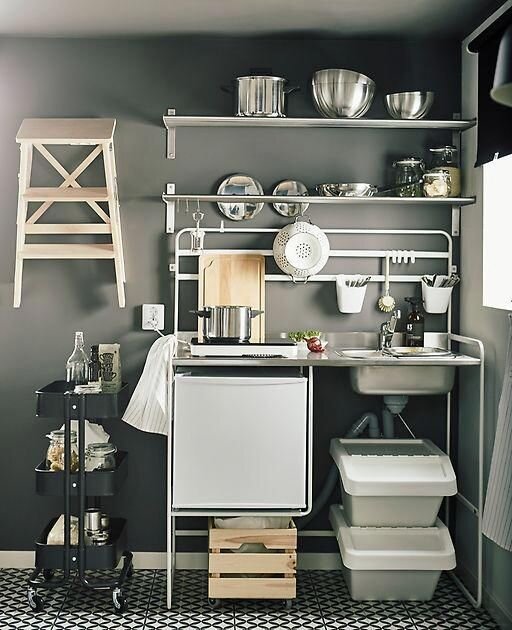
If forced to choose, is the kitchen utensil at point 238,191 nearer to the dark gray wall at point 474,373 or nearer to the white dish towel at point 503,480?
the dark gray wall at point 474,373

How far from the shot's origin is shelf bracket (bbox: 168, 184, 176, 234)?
3936 millimetres

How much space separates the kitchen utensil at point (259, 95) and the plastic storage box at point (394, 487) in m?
1.42

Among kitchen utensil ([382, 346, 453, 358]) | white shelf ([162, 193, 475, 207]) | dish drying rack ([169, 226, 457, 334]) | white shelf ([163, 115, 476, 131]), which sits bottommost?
kitchen utensil ([382, 346, 453, 358])

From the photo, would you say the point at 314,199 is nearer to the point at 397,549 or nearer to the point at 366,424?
the point at 366,424

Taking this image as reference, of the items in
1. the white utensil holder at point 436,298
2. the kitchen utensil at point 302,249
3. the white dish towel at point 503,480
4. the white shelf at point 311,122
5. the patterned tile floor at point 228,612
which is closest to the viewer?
the white dish towel at point 503,480

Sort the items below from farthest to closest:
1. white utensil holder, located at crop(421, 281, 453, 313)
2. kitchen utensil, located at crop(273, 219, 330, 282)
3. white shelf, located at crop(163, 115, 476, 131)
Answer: white utensil holder, located at crop(421, 281, 453, 313), kitchen utensil, located at crop(273, 219, 330, 282), white shelf, located at crop(163, 115, 476, 131)

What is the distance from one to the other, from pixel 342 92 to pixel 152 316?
124 centimetres

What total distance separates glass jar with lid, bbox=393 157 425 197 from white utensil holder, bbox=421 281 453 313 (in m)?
0.40

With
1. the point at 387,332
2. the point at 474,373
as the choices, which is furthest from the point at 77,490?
the point at 474,373

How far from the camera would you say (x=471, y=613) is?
11.4 ft

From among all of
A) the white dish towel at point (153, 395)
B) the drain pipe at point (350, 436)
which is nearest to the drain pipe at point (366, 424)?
the drain pipe at point (350, 436)

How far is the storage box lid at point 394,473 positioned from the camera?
11.3 ft

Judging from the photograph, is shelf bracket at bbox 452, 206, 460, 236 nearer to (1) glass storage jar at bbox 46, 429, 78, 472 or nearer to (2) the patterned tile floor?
(2) the patterned tile floor

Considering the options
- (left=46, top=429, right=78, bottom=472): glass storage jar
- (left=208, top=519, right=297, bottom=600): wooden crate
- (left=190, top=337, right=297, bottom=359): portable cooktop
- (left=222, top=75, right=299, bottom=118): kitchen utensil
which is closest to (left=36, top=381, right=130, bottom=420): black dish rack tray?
(left=46, top=429, right=78, bottom=472): glass storage jar
